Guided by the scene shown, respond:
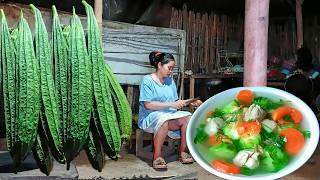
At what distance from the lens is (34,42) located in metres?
2.89

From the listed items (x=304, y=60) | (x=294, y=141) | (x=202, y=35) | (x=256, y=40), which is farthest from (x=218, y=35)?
(x=294, y=141)

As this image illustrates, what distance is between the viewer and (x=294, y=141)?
2.82 meters

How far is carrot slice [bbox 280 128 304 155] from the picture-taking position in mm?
2801

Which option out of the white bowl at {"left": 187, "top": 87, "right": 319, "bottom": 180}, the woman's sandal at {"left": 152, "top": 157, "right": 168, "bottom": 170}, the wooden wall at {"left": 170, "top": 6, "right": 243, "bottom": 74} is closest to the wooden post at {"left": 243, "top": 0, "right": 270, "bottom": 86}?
the white bowl at {"left": 187, "top": 87, "right": 319, "bottom": 180}

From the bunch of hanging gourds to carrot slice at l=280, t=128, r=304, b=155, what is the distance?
1105 mm

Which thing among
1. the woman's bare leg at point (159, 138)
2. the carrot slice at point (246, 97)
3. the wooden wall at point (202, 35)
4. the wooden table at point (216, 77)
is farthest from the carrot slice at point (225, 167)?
the wooden wall at point (202, 35)

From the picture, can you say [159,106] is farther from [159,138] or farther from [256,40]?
[256,40]

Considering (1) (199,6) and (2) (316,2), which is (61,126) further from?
(2) (316,2)

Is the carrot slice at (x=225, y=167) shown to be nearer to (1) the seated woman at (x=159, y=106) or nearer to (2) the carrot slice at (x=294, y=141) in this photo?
(2) the carrot slice at (x=294, y=141)

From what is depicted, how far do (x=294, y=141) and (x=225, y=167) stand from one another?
45 centimetres

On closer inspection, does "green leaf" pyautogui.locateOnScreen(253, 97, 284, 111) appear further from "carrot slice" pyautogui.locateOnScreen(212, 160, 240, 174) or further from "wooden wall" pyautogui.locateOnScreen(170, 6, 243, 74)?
"wooden wall" pyautogui.locateOnScreen(170, 6, 243, 74)

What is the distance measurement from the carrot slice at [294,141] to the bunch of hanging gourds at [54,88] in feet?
3.63

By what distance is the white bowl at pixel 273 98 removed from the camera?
106 inches

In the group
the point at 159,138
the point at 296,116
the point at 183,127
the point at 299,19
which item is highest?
the point at 299,19
